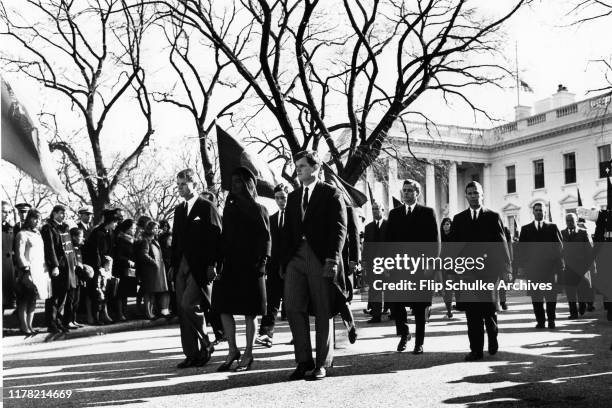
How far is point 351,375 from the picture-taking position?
6.12 metres

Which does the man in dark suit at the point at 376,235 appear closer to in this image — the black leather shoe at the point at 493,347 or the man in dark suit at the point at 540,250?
the man in dark suit at the point at 540,250

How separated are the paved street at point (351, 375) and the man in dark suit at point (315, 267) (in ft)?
1.36

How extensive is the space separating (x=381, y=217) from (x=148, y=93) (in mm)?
13605

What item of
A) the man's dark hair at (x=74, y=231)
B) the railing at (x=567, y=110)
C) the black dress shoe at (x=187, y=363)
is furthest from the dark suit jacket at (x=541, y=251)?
the railing at (x=567, y=110)

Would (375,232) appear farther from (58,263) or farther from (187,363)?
(187,363)

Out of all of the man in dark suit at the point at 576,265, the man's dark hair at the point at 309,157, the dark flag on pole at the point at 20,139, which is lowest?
the man in dark suit at the point at 576,265

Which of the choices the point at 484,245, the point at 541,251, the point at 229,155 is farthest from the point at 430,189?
the point at 484,245

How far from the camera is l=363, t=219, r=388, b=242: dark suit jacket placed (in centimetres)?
1208

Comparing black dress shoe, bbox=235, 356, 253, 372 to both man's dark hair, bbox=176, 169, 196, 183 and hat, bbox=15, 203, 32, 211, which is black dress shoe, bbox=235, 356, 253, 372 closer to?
Answer: man's dark hair, bbox=176, 169, 196, 183

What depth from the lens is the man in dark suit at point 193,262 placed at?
6.75 metres

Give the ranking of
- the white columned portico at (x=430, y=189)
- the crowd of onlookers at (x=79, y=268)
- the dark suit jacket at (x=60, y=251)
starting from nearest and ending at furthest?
1. the crowd of onlookers at (x=79, y=268)
2. the dark suit jacket at (x=60, y=251)
3. the white columned portico at (x=430, y=189)

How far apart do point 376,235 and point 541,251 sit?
2.86m

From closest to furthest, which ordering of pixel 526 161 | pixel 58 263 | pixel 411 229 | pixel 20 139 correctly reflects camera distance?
pixel 20 139, pixel 411 229, pixel 58 263, pixel 526 161

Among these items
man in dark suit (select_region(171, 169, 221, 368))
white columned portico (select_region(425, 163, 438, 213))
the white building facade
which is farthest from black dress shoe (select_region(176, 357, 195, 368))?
white columned portico (select_region(425, 163, 438, 213))
